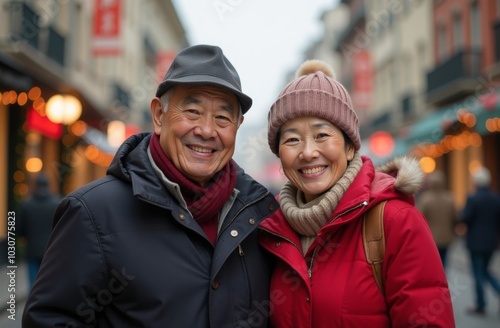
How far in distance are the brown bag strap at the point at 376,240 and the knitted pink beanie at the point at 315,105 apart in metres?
0.46

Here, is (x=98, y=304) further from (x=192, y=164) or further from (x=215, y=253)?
(x=192, y=164)

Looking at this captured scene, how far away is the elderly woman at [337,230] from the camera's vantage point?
93.9 inches

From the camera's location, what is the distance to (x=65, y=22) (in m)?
19.2

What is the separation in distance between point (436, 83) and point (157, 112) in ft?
72.3

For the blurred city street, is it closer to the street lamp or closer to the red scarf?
the street lamp

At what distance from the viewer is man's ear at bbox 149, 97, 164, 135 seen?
276cm

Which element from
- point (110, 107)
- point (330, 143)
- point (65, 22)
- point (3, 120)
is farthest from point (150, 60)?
point (330, 143)

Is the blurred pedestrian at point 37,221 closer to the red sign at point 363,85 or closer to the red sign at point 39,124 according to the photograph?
the red sign at point 39,124

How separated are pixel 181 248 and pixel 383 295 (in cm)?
A: 85

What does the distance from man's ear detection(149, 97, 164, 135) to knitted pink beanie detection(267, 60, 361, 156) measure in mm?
534

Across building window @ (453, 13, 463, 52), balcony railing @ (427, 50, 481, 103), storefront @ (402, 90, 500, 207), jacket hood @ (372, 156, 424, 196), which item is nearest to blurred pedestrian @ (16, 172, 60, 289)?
jacket hood @ (372, 156, 424, 196)

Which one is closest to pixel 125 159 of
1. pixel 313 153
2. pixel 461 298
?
pixel 313 153

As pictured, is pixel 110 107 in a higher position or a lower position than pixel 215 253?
higher

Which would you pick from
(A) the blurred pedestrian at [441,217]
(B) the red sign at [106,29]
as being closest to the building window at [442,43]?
(B) the red sign at [106,29]
